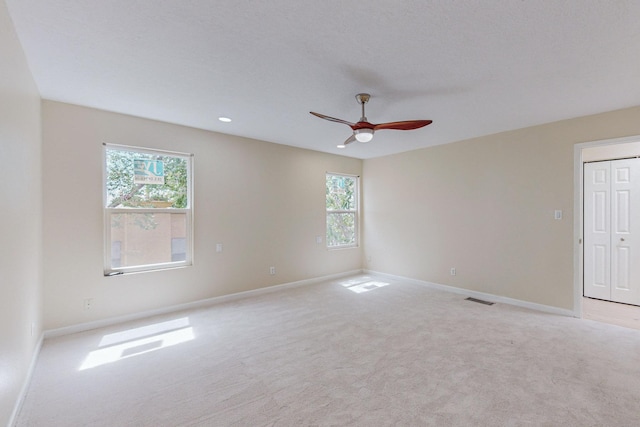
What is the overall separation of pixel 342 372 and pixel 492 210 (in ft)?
11.3

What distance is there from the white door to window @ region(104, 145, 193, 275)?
611 cm

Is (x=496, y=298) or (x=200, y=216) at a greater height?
(x=200, y=216)

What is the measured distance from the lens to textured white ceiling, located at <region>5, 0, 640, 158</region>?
1.71m

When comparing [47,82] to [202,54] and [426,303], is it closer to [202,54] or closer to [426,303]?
[202,54]

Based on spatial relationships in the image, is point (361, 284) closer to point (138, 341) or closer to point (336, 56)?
point (138, 341)

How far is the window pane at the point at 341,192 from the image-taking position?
5832mm

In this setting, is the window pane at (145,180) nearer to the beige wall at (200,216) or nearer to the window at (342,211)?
the beige wall at (200,216)

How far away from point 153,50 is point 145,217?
2260 millimetres

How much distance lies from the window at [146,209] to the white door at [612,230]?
20.0ft

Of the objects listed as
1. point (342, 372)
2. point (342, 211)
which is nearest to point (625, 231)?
point (342, 211)

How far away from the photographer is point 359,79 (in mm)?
2547

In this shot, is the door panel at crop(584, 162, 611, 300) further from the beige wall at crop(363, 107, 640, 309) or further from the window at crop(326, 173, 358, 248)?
the window at crop(326, 173, 358, 248)

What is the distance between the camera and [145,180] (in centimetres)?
369

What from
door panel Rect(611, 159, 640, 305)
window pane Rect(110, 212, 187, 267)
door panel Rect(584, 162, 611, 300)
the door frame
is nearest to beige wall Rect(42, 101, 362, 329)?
window pane Rect(110, 212, 187, 267)
